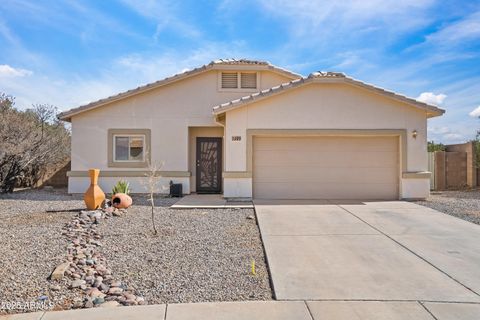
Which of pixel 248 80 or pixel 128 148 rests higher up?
pixel 248 80

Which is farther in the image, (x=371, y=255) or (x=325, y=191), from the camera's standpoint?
(x=325, y=191)

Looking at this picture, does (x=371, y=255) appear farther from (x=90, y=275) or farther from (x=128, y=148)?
(x=128, y=148)

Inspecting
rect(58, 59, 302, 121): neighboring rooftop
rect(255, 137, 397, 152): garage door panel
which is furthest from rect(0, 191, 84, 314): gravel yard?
rect(255, 137, 397, 152): garage door panel

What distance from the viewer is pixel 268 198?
1268 centimetres

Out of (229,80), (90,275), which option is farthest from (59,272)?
(229,80)

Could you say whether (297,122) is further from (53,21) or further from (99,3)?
(53,21)

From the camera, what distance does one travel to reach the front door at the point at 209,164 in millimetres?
14727

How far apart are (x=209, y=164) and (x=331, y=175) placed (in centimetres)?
499

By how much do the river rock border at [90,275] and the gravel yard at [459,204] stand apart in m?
8.68

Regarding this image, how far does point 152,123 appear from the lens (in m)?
14.2

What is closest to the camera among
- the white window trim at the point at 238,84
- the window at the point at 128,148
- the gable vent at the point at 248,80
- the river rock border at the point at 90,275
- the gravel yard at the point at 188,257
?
the river rock border at the point at 90,275

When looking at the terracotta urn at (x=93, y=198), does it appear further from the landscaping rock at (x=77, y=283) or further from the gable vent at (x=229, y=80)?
the gable vent at (x=229, y=80)

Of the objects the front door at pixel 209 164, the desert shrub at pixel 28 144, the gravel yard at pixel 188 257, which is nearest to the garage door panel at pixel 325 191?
the front door at pixel 209 164

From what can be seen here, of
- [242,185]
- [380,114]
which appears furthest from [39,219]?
[380,114]
